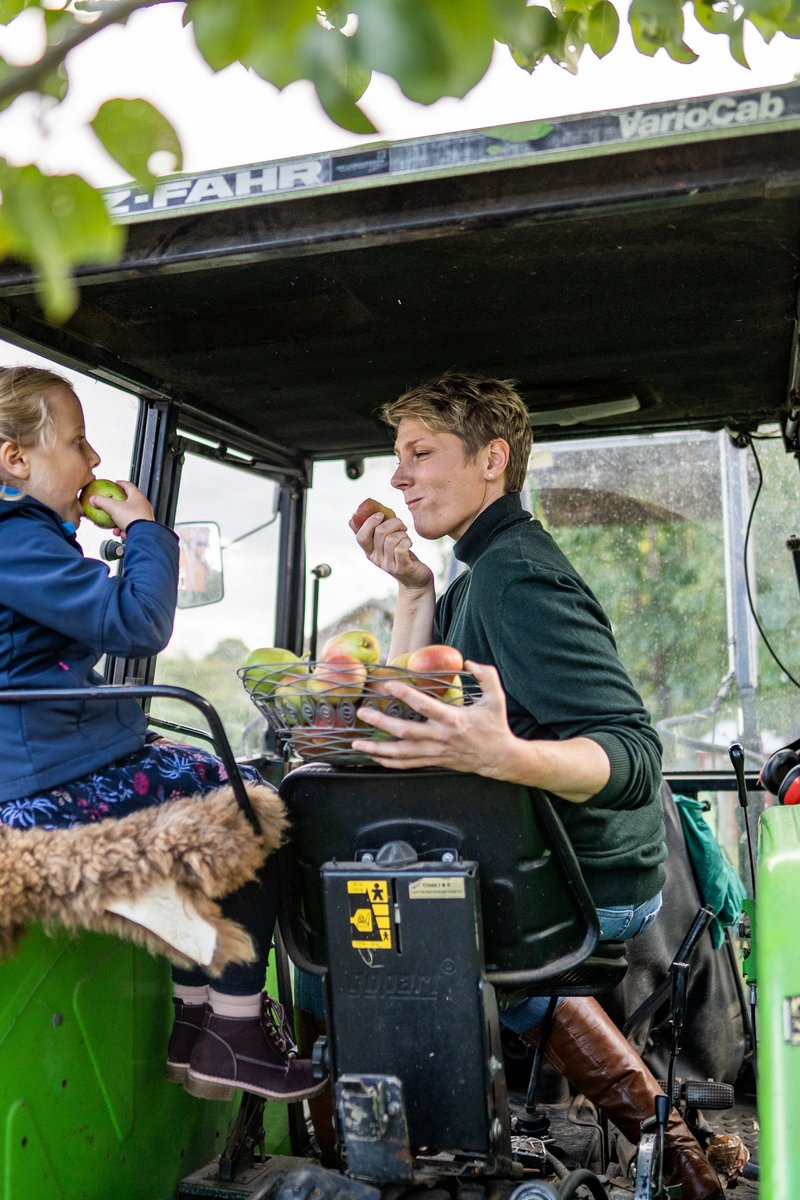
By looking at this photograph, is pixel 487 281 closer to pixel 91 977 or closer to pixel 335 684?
pixel 335 684

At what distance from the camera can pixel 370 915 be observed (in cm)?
180

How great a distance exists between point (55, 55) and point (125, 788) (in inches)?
55.6

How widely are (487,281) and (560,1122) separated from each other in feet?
6.83

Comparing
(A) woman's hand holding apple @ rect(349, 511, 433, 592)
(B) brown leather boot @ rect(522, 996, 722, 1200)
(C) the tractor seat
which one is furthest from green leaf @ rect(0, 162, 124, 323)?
(B) brown leather boot @ rect(522, 996, 722, 1200)

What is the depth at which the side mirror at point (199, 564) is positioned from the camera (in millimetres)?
2957

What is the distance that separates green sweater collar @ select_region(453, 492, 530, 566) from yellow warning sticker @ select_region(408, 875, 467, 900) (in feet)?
3.05

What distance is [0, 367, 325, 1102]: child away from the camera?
2.03 meters

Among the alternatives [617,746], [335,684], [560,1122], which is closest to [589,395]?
[617,746]

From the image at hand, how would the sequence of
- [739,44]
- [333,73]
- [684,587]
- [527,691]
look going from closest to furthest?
[333,73], [739,44], [527,691], [684,587]

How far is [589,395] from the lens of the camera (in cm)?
311

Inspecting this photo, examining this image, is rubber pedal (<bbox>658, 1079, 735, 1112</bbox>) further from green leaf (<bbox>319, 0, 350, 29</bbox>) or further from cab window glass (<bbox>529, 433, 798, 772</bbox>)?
green leaf (<bbox>319, 0, 350, 29</bbox>)

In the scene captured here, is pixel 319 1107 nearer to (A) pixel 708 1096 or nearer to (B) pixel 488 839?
(A) pixel 708 1096

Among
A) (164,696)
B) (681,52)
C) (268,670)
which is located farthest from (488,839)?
(681,52)

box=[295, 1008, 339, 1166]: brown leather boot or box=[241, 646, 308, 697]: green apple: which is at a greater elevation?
box=[241, 646, 308, 697]: green apple
